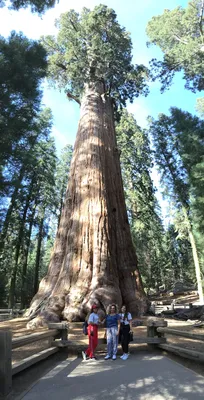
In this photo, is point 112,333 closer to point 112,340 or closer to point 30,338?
point 112,340

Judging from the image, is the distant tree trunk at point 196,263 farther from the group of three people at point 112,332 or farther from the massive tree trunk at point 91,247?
the group of three people at point 112,332

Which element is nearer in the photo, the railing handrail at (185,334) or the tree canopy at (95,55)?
the railing handrail at (185,334)

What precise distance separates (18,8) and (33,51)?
127 cm

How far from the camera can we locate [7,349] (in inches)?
141

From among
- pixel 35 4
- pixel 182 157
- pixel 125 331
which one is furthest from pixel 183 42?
pixel 125 331

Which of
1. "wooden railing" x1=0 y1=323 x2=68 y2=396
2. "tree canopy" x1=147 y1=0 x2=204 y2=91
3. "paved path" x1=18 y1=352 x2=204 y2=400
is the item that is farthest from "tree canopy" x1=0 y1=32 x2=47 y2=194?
"tree canopy" x1=147 y1=0 x2=204 y2=91

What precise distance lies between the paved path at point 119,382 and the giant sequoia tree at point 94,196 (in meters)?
2.84

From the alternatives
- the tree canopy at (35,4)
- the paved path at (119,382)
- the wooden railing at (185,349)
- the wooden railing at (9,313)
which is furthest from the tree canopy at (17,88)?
the wooden railing at (9,313)

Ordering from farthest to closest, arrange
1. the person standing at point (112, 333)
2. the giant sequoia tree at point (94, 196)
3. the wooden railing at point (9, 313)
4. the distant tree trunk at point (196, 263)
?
the distant tree trunk at point (196, 263) < the wooden railing at point (9, 313) < the giant sequoia tree at point (94, 196) < the person standing at point (112, 333)

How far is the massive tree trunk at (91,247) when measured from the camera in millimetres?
8242

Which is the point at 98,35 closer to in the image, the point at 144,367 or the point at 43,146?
the point at 43,146

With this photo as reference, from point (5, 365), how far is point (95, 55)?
50.7ft

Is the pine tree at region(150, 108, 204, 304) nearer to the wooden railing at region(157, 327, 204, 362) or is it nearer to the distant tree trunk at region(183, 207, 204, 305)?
the distant tree trunk at region(183, 207, 204, 305)

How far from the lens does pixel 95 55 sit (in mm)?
15656
